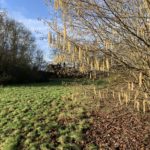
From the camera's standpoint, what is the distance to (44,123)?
44.0 ft

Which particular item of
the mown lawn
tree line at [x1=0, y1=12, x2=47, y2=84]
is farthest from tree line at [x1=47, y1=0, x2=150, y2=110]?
tree line at [x1=0, y1=12, x2=47, y2=84]

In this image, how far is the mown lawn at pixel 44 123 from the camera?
11.6 meters

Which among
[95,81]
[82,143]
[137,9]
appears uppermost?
[137,9]

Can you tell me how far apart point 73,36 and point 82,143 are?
142 inches

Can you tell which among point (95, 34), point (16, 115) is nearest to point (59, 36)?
point (95, 34)

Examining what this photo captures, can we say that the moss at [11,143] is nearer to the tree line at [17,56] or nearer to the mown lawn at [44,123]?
the mown lawn at [44,123]

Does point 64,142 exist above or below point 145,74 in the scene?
below

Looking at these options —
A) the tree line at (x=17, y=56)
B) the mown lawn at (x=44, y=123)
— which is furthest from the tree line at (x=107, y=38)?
the tree line at (x=17, y=56)

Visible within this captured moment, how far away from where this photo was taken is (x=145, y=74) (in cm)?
816

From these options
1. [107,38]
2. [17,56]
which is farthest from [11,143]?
[17,56]

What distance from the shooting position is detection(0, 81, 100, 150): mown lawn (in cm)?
1159

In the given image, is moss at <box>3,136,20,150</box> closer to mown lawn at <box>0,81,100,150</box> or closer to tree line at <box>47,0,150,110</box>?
mown lawn at <box>0,81,100,150</box>

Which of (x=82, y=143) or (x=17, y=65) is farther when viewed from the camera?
(x=17, y=65)

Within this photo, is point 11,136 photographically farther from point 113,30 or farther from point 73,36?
point 113,30
